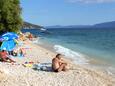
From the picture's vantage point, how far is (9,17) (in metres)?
32.6

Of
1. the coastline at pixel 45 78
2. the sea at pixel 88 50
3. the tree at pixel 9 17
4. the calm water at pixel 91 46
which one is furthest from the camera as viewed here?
the calm water at pixel 91 46

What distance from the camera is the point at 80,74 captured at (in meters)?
18.7

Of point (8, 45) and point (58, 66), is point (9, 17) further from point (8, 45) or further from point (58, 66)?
point (58, 66)

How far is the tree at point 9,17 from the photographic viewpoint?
32.6 metres

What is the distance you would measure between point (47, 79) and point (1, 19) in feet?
55.7

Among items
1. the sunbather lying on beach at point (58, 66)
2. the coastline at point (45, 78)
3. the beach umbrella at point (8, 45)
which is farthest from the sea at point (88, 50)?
the beach umbrella at point (8, 45)

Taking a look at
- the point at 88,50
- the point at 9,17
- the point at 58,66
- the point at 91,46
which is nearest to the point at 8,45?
the point at 9,17

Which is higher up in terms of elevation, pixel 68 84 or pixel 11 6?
pixel 11 6

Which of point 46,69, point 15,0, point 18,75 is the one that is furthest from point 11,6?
point 18,75

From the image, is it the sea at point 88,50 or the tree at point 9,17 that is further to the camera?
the tree at point 9,17

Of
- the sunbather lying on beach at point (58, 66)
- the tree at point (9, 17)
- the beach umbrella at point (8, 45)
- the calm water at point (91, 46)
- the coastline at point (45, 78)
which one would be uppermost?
the tree at point (9, 17)

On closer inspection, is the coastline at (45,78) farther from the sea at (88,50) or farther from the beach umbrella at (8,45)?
the beach umbrella at (8,45)

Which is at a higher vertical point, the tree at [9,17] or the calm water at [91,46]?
the tree at [9,17]

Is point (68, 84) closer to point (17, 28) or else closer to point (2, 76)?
point (2, 76)
